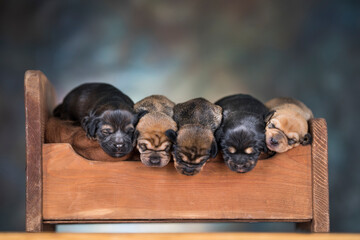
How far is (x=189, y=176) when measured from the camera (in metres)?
2.70

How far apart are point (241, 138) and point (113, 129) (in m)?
0.79

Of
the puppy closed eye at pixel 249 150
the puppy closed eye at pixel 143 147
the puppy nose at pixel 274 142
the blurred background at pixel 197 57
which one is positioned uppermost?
the blurred background at pixel 197 57

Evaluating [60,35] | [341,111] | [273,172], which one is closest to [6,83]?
[60,35]

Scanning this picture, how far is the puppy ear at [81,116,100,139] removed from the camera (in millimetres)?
2803

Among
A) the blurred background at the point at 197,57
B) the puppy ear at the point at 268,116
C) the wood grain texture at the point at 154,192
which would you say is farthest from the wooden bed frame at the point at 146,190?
the blurred background at the point at 197,57

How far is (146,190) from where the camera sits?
2688 millimetres

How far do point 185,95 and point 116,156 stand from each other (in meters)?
2.36

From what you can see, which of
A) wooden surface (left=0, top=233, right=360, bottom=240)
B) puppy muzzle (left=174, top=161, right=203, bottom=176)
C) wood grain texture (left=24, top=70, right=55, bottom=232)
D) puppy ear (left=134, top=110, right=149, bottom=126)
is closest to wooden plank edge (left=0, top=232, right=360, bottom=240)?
wooden surface (left=0, top=233, right=360, bottom=240)

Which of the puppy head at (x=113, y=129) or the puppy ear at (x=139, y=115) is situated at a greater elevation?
the puppy ear at (x=139, y=115)

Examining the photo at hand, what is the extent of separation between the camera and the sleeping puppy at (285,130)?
109 inches

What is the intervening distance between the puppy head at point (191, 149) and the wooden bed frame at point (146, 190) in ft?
0.40

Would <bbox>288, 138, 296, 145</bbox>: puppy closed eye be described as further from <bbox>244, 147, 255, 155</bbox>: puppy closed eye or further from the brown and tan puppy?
the brown and tan puppy

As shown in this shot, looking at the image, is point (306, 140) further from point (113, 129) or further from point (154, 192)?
point (113, 129)

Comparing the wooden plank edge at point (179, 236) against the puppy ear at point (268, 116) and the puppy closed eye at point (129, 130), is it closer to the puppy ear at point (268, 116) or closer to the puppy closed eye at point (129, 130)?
the puppy closed eye at point (129, 130)
